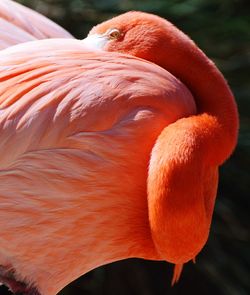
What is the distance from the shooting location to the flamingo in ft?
6.02

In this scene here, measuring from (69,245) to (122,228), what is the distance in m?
0.13

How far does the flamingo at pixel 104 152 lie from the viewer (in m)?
1.84

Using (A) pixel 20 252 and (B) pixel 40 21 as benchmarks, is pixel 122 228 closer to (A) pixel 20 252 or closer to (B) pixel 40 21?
(A) pixel 20 252

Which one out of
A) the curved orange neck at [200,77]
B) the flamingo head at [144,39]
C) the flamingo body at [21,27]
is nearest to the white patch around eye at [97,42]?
the flamingo head at [144,39]

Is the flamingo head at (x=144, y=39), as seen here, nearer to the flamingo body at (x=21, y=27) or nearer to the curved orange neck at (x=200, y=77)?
the curved orange neck at (x=200, y=77)

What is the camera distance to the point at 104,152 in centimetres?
185

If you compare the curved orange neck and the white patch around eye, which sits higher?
the white patch around eye

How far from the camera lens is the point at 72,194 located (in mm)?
1868

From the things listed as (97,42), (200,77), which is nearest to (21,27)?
(97,42)

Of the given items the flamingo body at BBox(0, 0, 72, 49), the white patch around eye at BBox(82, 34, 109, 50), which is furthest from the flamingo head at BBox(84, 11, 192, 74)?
the flamingo body at BBox(0, 0, 72, 49)

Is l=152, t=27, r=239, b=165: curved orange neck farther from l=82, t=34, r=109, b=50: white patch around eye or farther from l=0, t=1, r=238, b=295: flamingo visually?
l=82, t=34, r=109, b=50: white patch around eye

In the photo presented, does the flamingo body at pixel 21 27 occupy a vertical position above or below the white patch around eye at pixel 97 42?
below

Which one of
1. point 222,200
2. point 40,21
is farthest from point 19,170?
point 222,200

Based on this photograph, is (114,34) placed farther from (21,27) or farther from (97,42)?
(21,27)
